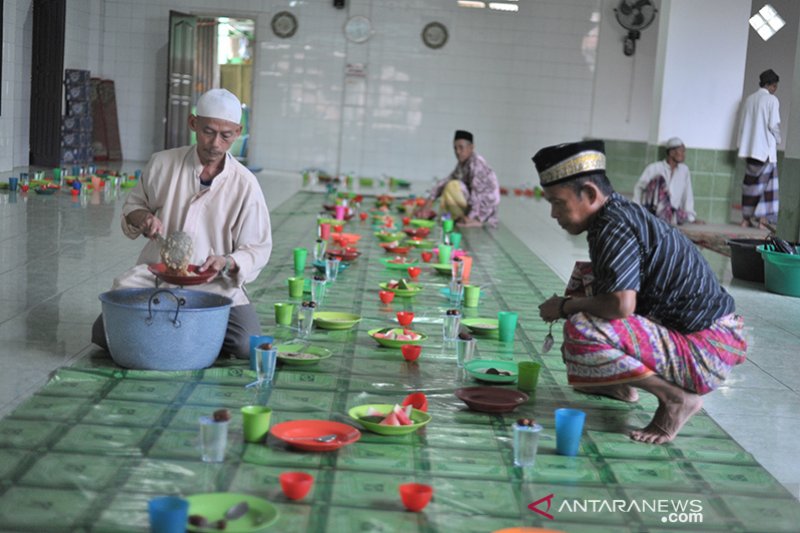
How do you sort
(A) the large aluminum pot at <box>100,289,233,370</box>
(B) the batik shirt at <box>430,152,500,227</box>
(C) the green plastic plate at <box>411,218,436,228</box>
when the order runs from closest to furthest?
(A) the large aluminum pot at <box>100,289,233,370</box>, (C) the green plastic plate at <box>411,218,436,228</box>, (B) the batik shirt at <box>430,152,500,227</box>

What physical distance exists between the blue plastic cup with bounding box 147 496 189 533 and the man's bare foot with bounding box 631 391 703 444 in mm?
1768

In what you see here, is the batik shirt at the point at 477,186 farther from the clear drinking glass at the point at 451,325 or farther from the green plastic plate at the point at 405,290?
the clear drinking glass at the point at 451,325

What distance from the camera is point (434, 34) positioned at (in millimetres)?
16578

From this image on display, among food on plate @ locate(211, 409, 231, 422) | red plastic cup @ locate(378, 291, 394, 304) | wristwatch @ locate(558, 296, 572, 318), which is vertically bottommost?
red plastic cup @ locate(378, 291, 394, 304)

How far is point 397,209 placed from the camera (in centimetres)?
1105

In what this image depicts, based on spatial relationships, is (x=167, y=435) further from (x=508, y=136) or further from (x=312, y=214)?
(x=508, y=136)

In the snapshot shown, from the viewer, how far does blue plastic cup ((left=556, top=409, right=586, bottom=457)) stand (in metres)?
3.34

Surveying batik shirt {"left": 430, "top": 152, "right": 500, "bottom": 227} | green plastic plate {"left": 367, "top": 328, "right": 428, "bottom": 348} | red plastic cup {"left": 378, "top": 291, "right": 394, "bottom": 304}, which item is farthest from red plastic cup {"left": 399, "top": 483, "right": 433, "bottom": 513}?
batik shirt {"left": 430, "top": 152, "right": 500, "bottom": 227}

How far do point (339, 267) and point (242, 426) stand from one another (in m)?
3.38

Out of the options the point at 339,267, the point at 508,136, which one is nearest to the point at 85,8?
the point at 508,136

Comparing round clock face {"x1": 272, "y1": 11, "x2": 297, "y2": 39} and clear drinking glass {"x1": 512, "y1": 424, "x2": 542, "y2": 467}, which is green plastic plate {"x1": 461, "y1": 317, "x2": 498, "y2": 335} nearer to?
clear drinking glass {"x1": 512, "y1": 424, "x2": 542, "y2": 467}

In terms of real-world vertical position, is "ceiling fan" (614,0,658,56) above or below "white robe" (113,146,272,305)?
above

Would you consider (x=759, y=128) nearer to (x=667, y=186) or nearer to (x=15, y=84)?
(x=667, y=186)

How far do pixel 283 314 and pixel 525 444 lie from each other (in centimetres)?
213
